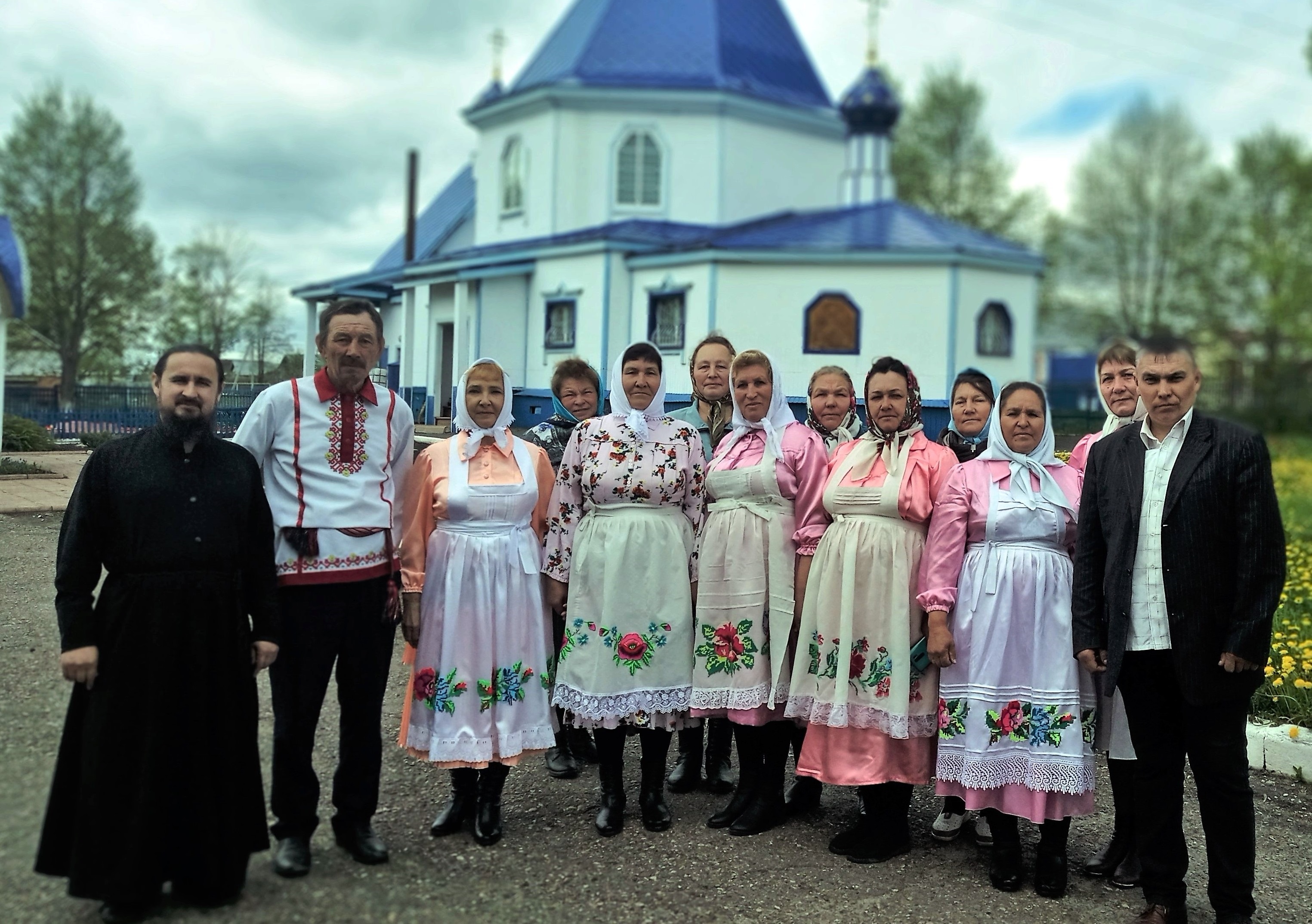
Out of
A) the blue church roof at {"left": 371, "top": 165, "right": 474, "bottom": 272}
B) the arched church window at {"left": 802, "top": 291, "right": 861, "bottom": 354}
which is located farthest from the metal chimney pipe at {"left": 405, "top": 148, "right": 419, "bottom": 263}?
the arched church window at {"left": 802, "top": 291, "right": 861, "bottom": 354}

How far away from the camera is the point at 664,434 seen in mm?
4449

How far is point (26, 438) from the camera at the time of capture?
466 centimetres

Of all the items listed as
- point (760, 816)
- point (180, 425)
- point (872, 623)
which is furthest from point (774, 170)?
point (180, 425)

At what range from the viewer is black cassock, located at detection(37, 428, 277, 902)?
10.6ft

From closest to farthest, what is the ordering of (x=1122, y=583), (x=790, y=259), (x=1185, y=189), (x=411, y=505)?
(x=1122, y=583), (x=411, y=505), (x=790, y=259), (x=1185, y=189)

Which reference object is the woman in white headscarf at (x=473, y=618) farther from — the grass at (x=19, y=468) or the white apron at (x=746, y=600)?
the grass at (x=19, y=468)

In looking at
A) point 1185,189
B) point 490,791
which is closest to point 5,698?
point 490,791

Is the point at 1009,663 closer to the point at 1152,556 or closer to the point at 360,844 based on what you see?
the point at 1152,556

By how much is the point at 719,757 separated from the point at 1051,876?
61.0 inches

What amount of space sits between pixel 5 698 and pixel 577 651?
1978 millimetres

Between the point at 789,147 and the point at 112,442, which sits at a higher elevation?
the point at 789,147

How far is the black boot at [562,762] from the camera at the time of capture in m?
4.95

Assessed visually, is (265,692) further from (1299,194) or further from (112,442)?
(1299,194)

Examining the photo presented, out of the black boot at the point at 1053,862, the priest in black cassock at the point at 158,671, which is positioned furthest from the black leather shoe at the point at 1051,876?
the priest in black cassock at the point at 158,671
